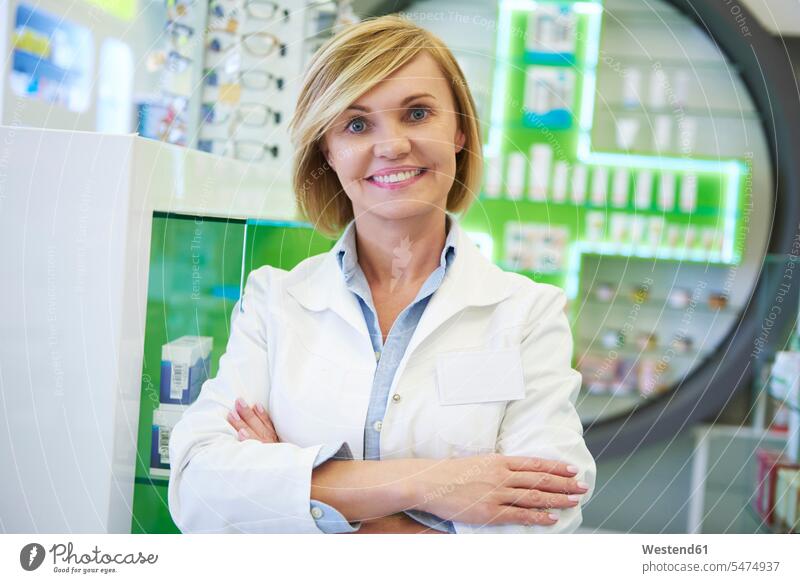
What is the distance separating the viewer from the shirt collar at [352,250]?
3.78ft

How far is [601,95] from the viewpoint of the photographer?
4.65 feet

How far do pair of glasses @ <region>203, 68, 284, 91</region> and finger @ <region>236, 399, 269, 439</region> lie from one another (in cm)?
51

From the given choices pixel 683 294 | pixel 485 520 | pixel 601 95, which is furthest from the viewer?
pixel 683 294

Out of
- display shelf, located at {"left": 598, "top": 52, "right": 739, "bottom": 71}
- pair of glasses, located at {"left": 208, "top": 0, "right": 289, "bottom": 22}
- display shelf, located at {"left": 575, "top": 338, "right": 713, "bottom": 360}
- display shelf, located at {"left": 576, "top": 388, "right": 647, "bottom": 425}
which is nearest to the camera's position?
pair of glasses, located at {"left": 208, "top": 0, "right": 289, "bottom": 22}

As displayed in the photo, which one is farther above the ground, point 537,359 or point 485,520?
point 537,359

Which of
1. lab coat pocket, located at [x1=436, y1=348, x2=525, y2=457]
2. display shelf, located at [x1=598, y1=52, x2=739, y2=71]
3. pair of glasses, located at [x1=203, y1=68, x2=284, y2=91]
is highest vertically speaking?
display shelf, located at [x1=598, y1=52, x2=739, y2=71]

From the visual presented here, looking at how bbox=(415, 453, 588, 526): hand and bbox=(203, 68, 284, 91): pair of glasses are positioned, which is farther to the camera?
bbox=(203, 68, 284, 91): pair of glasses

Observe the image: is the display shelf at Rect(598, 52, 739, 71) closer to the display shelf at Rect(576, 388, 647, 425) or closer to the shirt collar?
the shirt collar

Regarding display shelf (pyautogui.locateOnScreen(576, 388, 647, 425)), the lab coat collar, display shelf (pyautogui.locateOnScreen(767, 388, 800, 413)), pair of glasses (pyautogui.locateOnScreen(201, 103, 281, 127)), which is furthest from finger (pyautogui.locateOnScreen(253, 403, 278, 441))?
display shelf (pyautogui.locateOnScreen(576, 388, 647, 425))

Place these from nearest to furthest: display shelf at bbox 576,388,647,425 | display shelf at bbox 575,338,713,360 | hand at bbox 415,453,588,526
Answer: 1. hand at bbox 415,453,588,526
2. display shelf at bbox 575,338,713,360
3. display shelf at bbox 576,388,647,425

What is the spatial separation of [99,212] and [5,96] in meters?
0.25

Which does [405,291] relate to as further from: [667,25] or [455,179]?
[667,25]

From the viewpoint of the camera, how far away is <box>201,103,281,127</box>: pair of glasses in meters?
1.36
